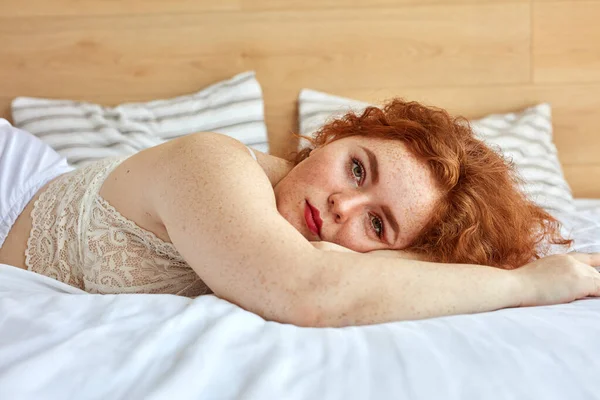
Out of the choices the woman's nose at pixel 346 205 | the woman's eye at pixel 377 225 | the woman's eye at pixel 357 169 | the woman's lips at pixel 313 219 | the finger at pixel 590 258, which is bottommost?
the finger at pixel 590 258

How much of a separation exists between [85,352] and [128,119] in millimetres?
1237

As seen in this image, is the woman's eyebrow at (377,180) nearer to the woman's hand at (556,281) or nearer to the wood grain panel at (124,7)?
the woman's hand at (556,281)

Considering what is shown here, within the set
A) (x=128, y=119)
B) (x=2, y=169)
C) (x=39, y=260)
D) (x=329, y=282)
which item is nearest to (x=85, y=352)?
(x=329, y=282)

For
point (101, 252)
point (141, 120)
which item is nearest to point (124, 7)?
point (141, 120)

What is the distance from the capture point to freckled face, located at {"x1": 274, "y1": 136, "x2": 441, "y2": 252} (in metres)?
1.18

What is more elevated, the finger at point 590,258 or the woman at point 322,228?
the woman at point 322,228

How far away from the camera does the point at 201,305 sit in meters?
0.92

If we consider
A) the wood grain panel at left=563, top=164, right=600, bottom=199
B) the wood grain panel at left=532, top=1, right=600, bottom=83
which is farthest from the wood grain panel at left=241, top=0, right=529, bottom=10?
the wood grain panel at left=563, top=164, right=600, bottom=199

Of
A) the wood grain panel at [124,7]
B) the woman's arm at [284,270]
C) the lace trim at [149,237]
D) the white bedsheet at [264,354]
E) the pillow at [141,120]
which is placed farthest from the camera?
the wood grain panel at [124,7]

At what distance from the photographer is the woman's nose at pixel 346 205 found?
3.86 feet

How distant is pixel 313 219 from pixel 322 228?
0.03 metres

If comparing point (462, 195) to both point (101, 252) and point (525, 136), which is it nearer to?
point (101, 252)

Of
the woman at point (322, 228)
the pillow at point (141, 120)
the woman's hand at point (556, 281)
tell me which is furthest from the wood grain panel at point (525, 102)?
the woman's hand at point (556, 281)

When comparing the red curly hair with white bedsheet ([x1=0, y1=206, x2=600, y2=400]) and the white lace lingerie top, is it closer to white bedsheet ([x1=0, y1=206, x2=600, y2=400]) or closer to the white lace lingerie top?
white bedsheet ([x1=0, y1=206, x2=600, y2=400])
